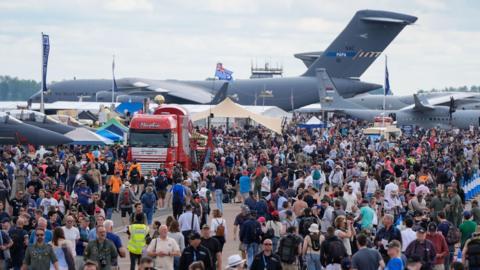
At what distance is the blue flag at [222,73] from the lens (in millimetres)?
89188

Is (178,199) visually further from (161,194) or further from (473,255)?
(473,255)

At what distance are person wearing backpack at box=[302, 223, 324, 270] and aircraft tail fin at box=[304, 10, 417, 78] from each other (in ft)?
207

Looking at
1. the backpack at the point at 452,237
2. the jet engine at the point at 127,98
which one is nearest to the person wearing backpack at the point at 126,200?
the backpack at the point at 452,237

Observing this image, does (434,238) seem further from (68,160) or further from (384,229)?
(68,160)

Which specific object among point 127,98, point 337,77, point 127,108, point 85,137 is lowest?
point 85,137

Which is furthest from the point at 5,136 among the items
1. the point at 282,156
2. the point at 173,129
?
the point at 282,156

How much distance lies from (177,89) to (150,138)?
4683 centimetres

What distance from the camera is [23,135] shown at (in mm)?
36969

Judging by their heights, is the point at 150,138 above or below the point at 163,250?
above

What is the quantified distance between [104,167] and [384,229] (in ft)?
54.2

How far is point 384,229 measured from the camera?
15844 millimetres

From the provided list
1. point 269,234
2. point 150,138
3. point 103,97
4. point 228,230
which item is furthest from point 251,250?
point 103,97

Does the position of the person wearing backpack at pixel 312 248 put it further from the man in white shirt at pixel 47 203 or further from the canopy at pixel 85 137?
the canopy at pixel 85 137

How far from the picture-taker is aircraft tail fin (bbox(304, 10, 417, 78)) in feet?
257
